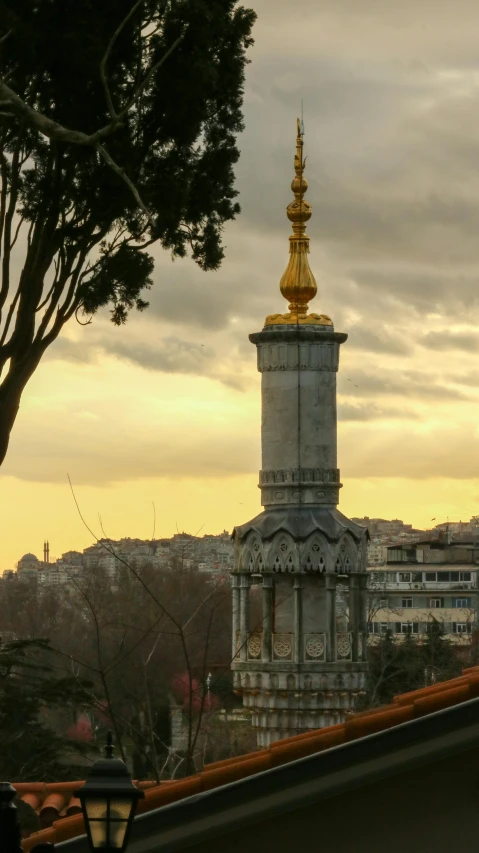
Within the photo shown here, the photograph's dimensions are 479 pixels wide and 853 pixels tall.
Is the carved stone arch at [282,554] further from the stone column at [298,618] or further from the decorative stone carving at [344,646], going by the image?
the decorative stone carving at [344,646]

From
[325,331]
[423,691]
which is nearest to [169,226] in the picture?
[423,691]

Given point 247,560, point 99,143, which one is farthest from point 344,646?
point 99,143

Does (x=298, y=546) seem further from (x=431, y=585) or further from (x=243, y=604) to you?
(x=431, y=585)

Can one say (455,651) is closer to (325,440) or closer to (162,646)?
(162,646)

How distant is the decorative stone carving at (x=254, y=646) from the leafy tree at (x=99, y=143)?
1517cm

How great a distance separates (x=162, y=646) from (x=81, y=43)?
30472 mm

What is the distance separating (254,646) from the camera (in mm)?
28031

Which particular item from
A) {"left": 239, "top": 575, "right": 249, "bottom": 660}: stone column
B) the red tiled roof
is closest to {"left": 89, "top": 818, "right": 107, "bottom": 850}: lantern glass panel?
the red tiled roof

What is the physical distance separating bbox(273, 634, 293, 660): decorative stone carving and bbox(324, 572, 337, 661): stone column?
2.04ft

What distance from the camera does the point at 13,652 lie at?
16.6 meters

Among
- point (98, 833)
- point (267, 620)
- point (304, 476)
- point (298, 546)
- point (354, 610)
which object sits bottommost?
point (98, 833)

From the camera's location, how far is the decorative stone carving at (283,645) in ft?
91.3

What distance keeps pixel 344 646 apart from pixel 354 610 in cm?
68

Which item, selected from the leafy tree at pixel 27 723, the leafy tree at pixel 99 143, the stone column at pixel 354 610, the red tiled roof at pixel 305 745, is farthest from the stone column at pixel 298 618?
the red tiled roof at pixel 305 745
